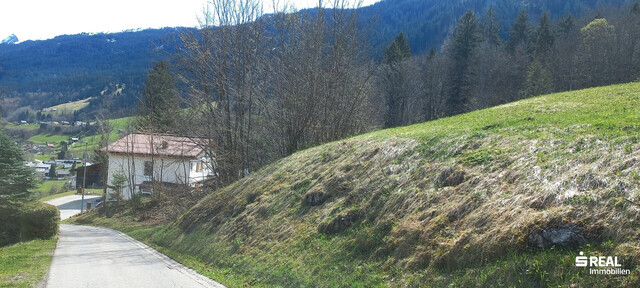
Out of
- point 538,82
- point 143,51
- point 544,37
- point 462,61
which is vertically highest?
point 143,51

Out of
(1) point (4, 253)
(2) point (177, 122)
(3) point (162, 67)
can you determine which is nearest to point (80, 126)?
(3) point (162, 67)

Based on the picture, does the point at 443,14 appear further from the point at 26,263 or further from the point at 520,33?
the point at 26,263

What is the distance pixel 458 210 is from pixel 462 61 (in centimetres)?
5436

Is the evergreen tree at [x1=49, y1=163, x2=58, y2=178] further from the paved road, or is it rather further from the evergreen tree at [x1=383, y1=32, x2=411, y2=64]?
the evergreen tree at [x1=383, y1=32, x2=411, y2=64]

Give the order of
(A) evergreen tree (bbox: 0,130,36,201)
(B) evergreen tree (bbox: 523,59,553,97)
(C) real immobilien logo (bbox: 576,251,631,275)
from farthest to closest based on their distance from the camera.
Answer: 1. (B) evergreen tree (bbox: 523,59,553,97)
2. (A) evergreen tree (bbox: 0,130,36,201)
3. (C) real immobilien logo (bbox: 576,251,631,275)

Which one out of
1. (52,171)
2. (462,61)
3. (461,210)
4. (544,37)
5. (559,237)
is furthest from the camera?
(52,171)

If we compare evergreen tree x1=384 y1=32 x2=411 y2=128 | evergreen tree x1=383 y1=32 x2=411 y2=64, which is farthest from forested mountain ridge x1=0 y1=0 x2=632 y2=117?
evergreen tree x1=384 y1=32 x2=411 y2=128

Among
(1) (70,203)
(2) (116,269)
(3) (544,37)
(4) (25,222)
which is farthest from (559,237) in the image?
(1) (70,203)

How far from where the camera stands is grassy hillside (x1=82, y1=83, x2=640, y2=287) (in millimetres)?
6316

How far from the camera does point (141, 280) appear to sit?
1202 centimetres

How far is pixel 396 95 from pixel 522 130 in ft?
140

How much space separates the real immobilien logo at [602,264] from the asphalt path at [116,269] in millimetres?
8310

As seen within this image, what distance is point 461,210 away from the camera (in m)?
8.34

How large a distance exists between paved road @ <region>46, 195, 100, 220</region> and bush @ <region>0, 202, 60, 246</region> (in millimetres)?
29925
